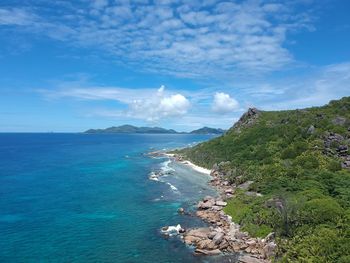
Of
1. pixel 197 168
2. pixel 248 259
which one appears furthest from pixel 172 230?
pixel 197 168

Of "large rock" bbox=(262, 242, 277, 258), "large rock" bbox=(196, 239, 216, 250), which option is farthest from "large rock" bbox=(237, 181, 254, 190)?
"large rock" bbox=(262, 242, 277, 258)

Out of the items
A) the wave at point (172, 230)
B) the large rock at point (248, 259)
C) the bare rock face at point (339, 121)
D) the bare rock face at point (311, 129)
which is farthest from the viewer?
the bare rock face at point (339, 121)

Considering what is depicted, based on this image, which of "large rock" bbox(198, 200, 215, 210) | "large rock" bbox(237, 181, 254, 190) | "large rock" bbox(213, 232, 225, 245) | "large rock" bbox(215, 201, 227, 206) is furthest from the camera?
"large rock" bbox(237, 181, 254, 190)

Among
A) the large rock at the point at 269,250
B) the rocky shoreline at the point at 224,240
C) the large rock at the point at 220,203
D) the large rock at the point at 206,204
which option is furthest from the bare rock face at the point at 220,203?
the large rock at the point at 269,250

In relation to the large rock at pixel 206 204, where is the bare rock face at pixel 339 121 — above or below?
above

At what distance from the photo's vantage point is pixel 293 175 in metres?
88.4

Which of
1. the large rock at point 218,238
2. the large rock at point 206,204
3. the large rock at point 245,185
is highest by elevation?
the large rock at point 245,185

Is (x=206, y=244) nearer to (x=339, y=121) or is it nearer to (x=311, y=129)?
(x=311, y=129)

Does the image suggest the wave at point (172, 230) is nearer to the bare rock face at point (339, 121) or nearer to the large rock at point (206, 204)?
the large rock at point (206, 204)

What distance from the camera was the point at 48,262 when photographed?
51188 mm

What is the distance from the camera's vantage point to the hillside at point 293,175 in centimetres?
5103

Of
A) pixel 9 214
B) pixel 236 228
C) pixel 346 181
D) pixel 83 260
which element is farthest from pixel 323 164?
pixel 9 214

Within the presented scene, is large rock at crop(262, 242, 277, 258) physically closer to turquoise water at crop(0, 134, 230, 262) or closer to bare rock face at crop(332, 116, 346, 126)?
turquoise water at crop(0, 134, 230, 262)

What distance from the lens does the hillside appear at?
51.0m
